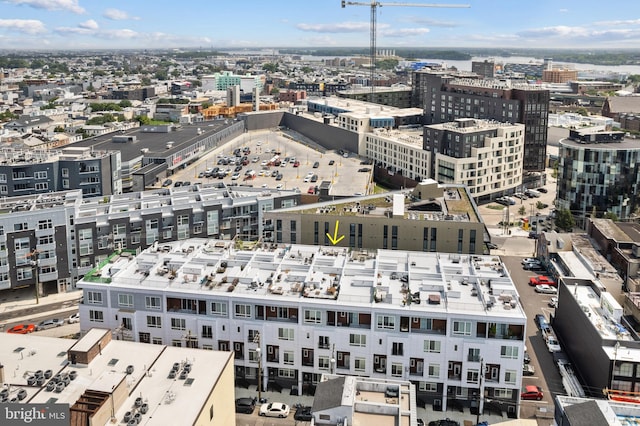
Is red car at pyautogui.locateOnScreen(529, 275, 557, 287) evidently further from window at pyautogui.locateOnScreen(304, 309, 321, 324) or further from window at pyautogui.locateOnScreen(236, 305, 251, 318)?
window at pyautogui.locateOnScreen(236, 305, 251, 318)

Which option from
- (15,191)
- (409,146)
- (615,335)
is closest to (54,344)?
(615,335)

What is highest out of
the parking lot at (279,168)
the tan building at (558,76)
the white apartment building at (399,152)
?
the tan building at (558,76)

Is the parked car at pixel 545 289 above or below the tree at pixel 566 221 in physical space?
below

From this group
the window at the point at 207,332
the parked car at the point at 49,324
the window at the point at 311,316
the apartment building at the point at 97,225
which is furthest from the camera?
the apartment building at the point at 97,225

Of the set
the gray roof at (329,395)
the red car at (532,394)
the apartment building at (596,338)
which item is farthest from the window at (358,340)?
the apartment building at (596,338)

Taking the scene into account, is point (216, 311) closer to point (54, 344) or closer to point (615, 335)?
point (54, 344)

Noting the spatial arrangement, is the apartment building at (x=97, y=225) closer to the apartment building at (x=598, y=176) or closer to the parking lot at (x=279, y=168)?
the parking lot at (x=279, y=168)

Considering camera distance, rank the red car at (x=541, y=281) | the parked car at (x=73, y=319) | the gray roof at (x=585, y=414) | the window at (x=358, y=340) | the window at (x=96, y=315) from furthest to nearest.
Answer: the red car at (x=541, y=281), the parked car at (x=73, y=319), the window at (x=96, y=315), the window at (x=358, y=340), the gray roof at (x=585, y=414)

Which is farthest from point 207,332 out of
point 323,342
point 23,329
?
point 23,329
